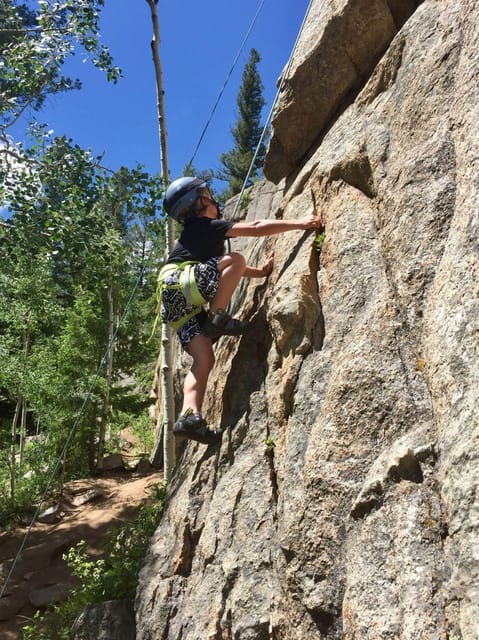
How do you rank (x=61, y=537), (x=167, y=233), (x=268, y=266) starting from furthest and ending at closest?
(x=61, y=537), (x=167, y=233), (x=268, y=266)

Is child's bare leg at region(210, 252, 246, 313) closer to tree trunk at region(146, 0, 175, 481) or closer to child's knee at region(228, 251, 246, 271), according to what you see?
child's knee at region(228, 251, 246, 271)

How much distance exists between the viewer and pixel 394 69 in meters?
4.12

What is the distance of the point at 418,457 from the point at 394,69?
3.14m

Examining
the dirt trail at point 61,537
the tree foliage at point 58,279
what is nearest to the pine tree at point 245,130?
the tree foliage at point 58,279

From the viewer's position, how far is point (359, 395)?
10.2 ft

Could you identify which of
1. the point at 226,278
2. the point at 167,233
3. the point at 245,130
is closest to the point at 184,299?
the point at 226,278

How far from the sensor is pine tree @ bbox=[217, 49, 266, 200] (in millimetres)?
33156

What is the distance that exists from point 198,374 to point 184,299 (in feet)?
2.39

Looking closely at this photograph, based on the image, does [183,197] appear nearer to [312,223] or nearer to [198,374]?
[312,223]

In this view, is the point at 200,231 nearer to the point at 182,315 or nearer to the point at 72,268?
the point at 182,315

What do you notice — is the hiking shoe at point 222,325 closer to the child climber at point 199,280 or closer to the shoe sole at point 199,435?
the child climber at point 199,280

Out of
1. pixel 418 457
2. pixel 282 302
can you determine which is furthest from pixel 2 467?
pixel 418 457

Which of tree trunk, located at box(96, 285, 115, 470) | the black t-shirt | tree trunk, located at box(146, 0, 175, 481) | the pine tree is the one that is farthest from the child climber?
the pine tree

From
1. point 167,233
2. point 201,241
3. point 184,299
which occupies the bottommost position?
point 184,299
